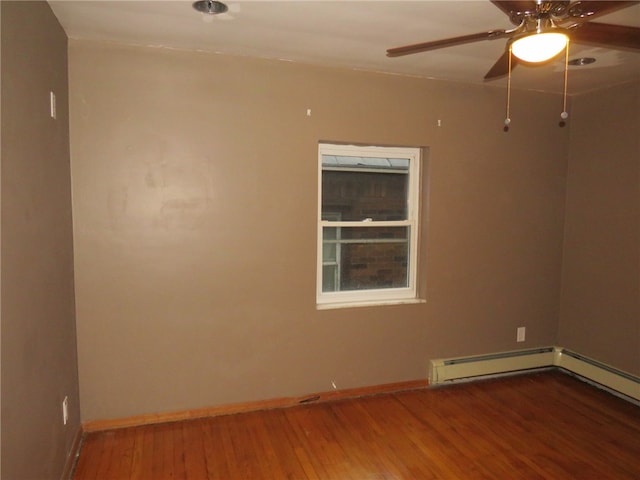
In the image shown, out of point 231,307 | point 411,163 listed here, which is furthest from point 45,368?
point 411,163

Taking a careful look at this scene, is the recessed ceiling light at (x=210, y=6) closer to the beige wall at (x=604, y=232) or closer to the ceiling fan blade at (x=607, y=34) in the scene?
the ceiling fan blade at (x=607, y=34)

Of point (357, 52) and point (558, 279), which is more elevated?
point (357, 52)

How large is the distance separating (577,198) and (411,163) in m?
1.60

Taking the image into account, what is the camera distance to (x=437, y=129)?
3385 mm

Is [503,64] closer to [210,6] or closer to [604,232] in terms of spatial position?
[210,6]

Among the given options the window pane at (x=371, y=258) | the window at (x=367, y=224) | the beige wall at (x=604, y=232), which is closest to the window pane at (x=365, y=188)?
the window at (x=367, y=224)

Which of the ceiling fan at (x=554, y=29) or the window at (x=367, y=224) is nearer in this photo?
the ceiling fan at (x=554, y=29)

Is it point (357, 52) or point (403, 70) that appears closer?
point (357, 52)

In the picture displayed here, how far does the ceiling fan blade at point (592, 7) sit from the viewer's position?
141cm

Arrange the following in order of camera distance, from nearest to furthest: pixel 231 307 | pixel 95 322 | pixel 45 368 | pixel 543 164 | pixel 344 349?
pixel 45 368 → pixel 95 322 → pixel 231 307 → pixel 344 349 → pixel 543 164

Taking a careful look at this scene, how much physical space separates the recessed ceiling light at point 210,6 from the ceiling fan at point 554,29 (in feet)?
3.52

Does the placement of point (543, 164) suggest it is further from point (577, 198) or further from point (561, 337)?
point (561, 337)

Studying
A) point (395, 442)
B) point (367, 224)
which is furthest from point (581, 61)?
point (395, 442)

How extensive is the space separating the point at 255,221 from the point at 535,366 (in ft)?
9.61
